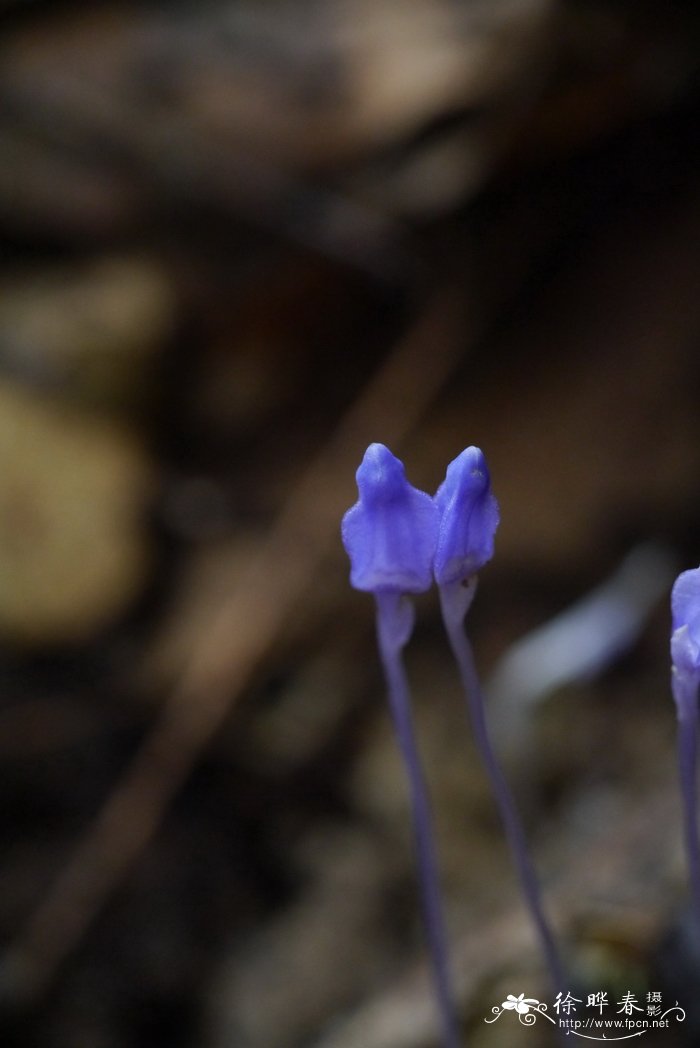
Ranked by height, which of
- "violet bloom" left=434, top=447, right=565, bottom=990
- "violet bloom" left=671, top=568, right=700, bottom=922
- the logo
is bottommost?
the logo

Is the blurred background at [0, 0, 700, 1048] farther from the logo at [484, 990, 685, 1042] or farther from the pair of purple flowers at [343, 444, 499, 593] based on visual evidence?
the pair of purple flowers at [343, 444, 499, 593]

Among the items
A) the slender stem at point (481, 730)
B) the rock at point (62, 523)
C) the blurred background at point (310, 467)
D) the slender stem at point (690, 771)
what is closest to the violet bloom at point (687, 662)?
the slender stem at point (690, 771)

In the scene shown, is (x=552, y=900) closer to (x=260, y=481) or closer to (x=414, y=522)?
(x=414, y=522)

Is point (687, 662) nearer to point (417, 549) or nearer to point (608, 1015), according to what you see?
point (417, 549)

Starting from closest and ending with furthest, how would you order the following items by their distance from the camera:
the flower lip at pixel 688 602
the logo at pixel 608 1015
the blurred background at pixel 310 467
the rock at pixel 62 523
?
the flower lip at pixel 688 602 < the logo at pixel 608 1015 < the blurred background at pixel 310 467 < the rock at pixel 62 523

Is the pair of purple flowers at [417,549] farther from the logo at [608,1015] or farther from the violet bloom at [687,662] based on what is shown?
the logo at [608,1015]

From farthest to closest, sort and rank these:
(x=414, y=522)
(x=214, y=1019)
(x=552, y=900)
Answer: (x=214, y=1019)
(x=552, y=900)
(x=414, y=522)

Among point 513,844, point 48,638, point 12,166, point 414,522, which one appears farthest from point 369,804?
point 12,166

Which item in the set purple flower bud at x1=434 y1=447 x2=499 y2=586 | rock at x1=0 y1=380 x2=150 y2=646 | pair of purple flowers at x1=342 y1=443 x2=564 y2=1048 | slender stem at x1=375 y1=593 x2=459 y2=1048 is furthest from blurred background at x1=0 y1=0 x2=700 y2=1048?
purple flower bud at x1=434 y1=447 x2=499 y2=586
